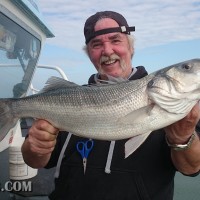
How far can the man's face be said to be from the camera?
3.90 meters

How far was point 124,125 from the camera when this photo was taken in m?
2.96

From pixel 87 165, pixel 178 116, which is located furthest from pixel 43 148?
pixel 178 116

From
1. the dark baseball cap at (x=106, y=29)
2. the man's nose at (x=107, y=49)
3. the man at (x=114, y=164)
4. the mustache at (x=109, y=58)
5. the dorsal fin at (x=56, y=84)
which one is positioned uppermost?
the dark baseball cap at (x=106, y=29)

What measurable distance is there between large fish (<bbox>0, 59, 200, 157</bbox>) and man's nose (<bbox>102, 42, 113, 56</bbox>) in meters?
0.74

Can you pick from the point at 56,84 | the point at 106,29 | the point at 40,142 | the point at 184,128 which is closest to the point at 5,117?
the point at 40,142

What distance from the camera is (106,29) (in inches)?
156

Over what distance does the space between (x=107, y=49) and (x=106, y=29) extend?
0.26 m

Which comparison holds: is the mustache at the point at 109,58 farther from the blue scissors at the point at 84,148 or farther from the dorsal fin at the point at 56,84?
the blue scissors at the point at 84,148

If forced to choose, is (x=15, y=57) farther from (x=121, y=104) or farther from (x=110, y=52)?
(x=121, y=104)

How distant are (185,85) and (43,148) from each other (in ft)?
4.94

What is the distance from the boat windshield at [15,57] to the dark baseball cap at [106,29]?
4.27 ft

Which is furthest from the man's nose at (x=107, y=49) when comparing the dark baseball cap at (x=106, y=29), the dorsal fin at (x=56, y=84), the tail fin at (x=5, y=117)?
the tail fin at (x=5, y=117)

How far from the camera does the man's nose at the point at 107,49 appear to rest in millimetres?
3881

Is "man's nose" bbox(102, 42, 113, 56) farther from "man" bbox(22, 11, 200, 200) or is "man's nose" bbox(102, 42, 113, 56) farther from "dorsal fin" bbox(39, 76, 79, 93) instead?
"dorsal fin" bbox(39, 76, 79, 93)
